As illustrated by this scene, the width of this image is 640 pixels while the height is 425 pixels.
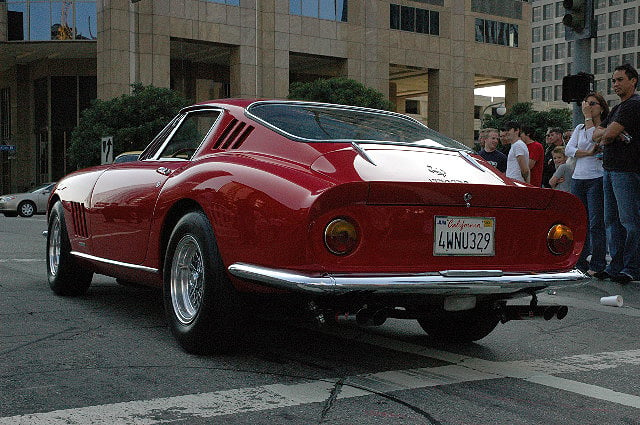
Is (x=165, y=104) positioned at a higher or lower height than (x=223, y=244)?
higher

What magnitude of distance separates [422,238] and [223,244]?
1000 mm

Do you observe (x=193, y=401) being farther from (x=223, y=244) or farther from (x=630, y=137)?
(x=630, y=137)

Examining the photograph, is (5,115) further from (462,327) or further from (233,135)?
(462,327)

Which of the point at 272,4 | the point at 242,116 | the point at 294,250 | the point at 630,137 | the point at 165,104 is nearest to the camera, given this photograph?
the point at 294,250

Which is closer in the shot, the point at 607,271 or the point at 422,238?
the point at 422,238

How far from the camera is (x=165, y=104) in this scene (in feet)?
126

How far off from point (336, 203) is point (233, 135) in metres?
1.25

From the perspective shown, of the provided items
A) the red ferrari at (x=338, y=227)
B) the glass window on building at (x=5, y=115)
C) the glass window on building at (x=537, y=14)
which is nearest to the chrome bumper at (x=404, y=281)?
the red ferrari at (x=338, y=227)

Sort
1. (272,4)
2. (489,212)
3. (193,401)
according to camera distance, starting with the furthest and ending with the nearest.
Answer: (272,4) → (489,212) → (193,401)

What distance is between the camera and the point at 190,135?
5.48m

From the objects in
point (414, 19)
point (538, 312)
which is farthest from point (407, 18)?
point (538, 312)

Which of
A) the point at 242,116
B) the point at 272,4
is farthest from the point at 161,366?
the point at 272,4

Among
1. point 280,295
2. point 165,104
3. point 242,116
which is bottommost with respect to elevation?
point 280,295

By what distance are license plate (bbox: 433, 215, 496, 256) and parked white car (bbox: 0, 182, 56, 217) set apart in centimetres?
2841
